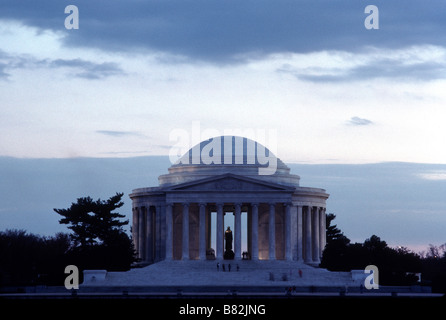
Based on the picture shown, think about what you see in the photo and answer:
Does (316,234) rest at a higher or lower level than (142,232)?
lower

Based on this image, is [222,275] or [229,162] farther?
[229,162]

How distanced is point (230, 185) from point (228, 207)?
1292 cm

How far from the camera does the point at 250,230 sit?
187500 millimetres

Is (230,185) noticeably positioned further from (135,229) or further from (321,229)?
(135,229)

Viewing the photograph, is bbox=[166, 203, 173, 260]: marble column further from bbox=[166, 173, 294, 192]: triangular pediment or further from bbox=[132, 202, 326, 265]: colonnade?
bbox=[166, 173, 294, 192]: triangular pediment

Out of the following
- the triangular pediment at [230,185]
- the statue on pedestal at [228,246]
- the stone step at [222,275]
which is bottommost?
the stone step at [222,275]

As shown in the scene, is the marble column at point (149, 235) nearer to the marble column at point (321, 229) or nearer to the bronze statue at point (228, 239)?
the bronze statue at point (228, 239)

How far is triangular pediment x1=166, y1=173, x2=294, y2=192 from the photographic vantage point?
176m

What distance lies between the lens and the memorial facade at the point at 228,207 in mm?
177000

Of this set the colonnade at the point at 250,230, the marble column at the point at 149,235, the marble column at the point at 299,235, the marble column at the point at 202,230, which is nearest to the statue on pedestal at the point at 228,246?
the colonnade at the point at 250,230

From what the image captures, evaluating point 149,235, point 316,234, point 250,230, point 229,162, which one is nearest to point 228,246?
point 250,230

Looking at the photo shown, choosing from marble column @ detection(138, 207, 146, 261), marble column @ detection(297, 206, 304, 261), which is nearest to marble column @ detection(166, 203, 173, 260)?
marble column @ detection(138, 207, 146, 261)

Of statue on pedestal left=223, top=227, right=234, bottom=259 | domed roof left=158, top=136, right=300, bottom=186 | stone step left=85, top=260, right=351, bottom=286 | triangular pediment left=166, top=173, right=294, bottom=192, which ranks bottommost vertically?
stone step left=85, top=260, right=351, bottom=286
